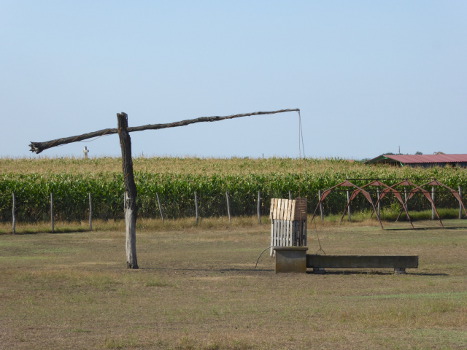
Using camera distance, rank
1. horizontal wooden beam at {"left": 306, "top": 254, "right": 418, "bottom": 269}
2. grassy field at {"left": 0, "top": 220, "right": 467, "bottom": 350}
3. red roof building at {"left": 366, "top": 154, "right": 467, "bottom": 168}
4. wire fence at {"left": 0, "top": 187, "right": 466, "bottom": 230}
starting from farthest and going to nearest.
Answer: red roof building at {"left": 366, "top": 154, "right": 467, "bottom": 168}
wire fence at {"left": 0, "top": 187, "right": 466, "bottom": 230}
horizontal wooden beam at {"left": 306, "top": 254, "right": 418, "bottom": 269}
grassy field at {"left": 0, "top": 220, "right": 467, "bottom": 350}

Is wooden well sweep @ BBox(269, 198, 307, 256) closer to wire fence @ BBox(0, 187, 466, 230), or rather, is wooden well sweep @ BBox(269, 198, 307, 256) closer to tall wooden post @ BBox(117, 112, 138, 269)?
tall wooden post @ BBox(117, 112, 138, 269)

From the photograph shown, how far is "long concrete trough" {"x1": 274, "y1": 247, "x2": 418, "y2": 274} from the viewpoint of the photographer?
71.1 feet

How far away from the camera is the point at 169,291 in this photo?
18828 millimetres

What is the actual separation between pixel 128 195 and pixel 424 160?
56951 mm

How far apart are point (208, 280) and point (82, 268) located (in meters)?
4.99

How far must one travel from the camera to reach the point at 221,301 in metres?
17.0

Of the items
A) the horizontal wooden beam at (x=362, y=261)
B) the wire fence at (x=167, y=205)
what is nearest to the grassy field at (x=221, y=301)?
the horizontal wooden beam at (x=362, y=261)

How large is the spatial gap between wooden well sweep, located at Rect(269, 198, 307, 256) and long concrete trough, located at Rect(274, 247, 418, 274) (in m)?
4.08

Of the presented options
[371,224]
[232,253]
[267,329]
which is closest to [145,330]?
[267,329]

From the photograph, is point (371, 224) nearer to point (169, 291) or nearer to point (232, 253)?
point (232, 253)

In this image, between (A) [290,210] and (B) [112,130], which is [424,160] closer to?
(A) [290,210]

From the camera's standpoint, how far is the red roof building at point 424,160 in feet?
248

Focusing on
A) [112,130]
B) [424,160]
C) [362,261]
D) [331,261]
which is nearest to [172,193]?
[112,130]

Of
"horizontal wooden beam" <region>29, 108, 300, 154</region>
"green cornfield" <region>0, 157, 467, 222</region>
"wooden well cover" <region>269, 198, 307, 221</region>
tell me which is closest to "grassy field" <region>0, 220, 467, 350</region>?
"wooden well cover" <region>269, 198, 307, 221</region>
